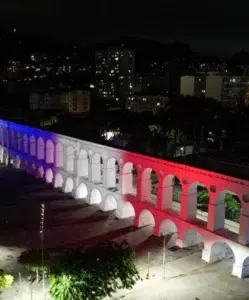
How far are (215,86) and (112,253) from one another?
357ft

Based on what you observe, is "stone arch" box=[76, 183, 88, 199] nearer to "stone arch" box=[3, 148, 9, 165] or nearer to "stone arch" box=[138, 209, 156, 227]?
"stone arch" box=[138, 209, 156, 227]

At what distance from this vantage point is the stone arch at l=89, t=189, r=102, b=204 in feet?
179

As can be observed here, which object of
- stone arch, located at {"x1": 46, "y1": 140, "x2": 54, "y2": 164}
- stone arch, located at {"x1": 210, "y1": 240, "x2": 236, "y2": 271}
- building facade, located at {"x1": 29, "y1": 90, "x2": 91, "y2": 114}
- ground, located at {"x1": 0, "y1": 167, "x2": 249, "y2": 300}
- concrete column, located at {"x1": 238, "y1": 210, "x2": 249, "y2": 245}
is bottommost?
ground, located at {"x1": 0, "y1": 167, "x2": 249, "y2": 300}

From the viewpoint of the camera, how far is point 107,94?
161500 millimetres

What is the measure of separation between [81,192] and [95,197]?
10.1 feet

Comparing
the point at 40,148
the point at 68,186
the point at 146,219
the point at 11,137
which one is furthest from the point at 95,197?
the point at 11,137

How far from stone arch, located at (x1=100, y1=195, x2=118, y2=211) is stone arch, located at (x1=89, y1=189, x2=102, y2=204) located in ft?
6.30

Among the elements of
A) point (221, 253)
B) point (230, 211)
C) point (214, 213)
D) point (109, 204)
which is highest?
point (214, 213)

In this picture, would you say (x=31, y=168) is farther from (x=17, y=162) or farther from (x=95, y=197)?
(x=95, y=197)

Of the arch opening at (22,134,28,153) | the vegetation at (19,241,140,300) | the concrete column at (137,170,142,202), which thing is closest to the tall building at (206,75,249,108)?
the arch opening at (22,134,28,153)

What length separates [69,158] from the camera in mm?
58812

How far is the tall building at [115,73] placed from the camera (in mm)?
161500

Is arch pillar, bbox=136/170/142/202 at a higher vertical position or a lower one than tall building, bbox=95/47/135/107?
lower

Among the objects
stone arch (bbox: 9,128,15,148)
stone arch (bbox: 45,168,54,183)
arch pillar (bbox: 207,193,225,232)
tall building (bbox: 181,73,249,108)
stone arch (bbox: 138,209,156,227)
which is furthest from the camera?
tall building (bbox: 181,73,249,108)
